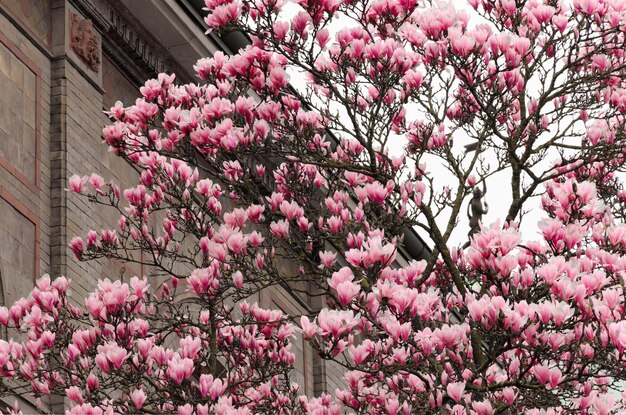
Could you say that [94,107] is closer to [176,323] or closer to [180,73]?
[180,73]

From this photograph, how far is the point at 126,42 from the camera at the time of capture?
18.3 metres

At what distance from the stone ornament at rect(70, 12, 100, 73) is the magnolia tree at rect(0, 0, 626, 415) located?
3856mm

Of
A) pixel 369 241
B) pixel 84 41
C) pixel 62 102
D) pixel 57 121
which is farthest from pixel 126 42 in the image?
pixel 369 241

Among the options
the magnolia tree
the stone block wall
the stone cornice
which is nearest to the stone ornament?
the stone block wall

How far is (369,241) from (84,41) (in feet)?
26.2

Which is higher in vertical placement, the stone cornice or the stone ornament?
the stone cornice

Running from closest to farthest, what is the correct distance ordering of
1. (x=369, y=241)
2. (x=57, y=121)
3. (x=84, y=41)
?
(x=369, y=241)
(x=57, y=121)
(x=84, y=41)

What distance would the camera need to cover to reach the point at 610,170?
44.8 feet

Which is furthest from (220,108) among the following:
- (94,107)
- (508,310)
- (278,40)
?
(94,107)

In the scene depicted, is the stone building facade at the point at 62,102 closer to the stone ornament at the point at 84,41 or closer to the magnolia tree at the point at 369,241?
the stone ornament at the point at 84,41

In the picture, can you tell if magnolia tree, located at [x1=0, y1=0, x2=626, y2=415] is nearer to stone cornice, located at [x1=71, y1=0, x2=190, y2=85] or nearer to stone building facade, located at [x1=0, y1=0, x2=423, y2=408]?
stone building facade, located at [x1=0, y1=0, x2=423, y2=408]

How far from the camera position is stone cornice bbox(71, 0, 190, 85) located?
1758 centimetres

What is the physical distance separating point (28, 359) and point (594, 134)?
5.61 meters

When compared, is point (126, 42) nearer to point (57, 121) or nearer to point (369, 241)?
point (57, 121)
